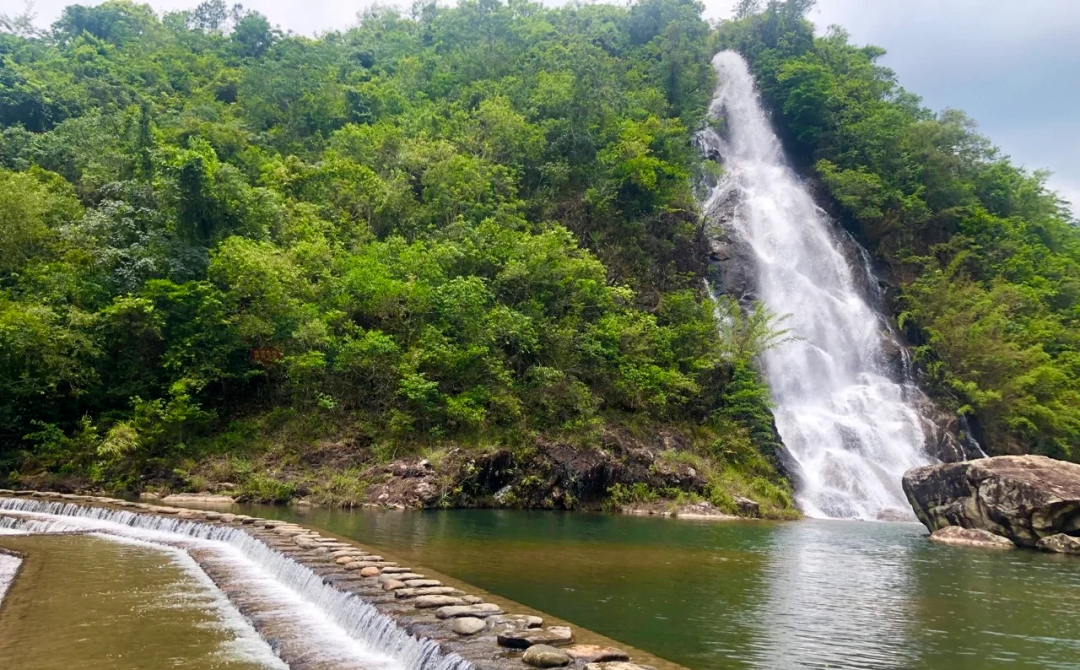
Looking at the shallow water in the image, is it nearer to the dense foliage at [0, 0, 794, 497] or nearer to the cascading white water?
the dense foliage at [0, 0, 794, 497]

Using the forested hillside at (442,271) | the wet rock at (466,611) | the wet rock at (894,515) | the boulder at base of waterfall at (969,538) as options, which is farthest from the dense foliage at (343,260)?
the wet rock at (466,611)

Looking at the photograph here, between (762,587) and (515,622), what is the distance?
616cm

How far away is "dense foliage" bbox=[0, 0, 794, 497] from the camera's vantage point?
23609mm

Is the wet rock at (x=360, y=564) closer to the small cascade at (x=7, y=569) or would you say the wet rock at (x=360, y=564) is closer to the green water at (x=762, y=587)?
the green water at (x=762, y=587)

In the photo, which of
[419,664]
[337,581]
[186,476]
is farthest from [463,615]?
[186,476]

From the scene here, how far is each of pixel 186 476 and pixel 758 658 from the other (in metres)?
20.1

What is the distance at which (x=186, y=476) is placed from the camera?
2261 centimetres

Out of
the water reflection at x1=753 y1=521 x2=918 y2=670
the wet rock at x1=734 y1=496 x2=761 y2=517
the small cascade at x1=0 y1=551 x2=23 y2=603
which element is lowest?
the small cascade at x1=0 y1=551 x2=23 y2=603

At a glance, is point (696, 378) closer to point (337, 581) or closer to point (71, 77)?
point (337, 581)

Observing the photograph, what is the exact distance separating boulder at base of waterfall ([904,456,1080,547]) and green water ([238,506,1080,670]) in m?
1.53

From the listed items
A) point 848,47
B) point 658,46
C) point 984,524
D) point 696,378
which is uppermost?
point 848,47

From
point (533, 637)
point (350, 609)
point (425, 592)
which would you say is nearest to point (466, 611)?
point (425, 592)

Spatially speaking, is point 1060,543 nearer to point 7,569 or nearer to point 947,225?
point 7,569

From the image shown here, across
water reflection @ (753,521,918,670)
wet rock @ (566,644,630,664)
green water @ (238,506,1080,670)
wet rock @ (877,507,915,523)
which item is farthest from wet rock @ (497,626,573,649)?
wet rock @ (877,507,915,523)
